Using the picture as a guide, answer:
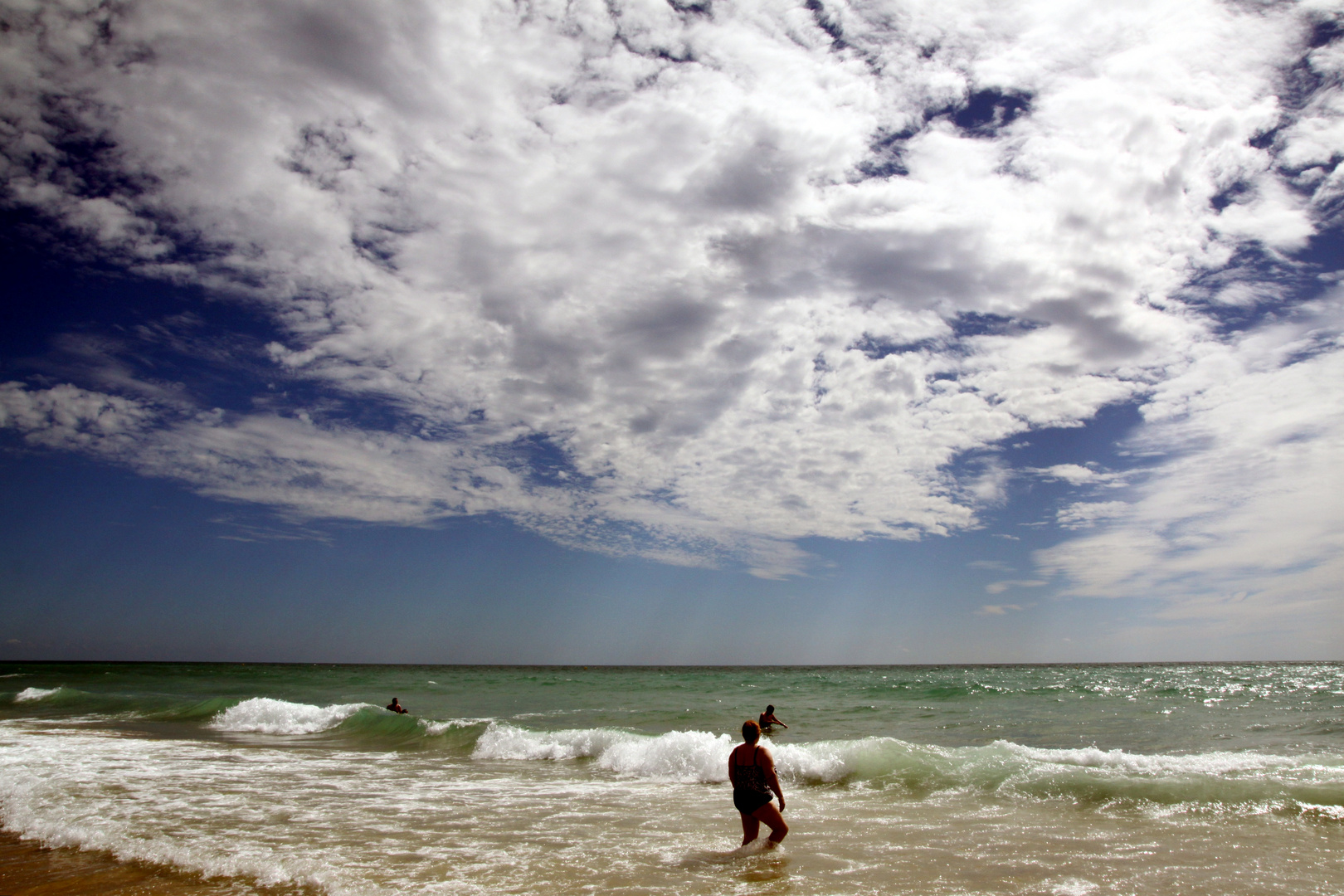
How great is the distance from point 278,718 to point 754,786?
21881 millimetres

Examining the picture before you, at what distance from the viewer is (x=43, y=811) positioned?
961 centimetres

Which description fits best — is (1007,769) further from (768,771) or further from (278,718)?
(278,718)

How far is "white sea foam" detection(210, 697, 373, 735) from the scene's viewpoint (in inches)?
897

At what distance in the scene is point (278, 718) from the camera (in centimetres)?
2381

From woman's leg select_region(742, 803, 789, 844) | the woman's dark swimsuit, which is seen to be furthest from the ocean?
the woman's dark swimsuit

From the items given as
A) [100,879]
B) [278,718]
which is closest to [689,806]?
[100,879]

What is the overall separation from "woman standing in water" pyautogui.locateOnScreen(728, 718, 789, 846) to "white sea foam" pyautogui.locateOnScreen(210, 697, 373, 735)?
61.8 feet

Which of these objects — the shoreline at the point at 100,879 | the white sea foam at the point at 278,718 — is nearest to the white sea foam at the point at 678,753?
the shoreline at the point at 100,879

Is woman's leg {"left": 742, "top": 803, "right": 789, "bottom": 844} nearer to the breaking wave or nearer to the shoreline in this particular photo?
the breaking wave

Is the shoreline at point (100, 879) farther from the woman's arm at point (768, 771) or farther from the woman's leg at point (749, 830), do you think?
the woman's arm at point (768, 771)

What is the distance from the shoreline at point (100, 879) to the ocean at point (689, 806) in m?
0.10

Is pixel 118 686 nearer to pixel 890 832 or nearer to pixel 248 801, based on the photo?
pixel 248 801

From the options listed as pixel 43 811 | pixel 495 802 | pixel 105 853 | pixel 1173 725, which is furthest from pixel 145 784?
pixel 1173 725

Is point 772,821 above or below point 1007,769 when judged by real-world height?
above
